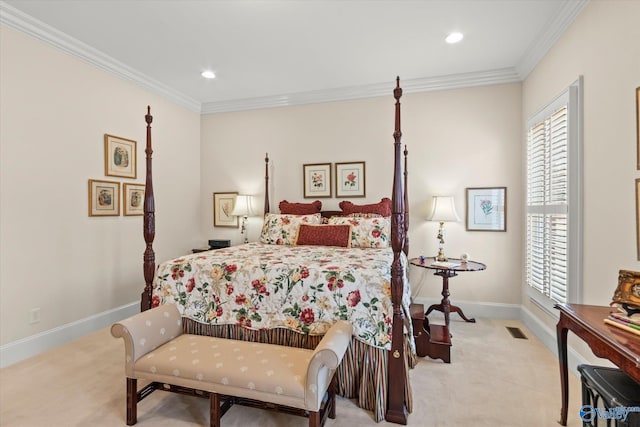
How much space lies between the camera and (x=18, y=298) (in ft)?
8.52

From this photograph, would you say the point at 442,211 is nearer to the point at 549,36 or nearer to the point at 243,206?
the point at 549,36

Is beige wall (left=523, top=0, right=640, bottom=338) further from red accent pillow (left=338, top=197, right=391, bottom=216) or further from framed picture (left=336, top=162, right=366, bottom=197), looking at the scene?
framed picture (left=336, top=162, right=366, bottom=197)

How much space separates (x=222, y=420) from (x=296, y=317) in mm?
749

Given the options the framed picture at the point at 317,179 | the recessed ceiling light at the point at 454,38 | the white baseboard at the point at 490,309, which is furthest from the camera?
the framed picture at the point at 317,179

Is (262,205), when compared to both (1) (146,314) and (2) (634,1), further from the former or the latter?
(2) (634,1)

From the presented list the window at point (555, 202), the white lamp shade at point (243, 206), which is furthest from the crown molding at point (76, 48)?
the window at point (555, 202)

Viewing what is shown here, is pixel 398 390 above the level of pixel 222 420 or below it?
above

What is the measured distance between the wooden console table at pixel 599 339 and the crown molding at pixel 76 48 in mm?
4415

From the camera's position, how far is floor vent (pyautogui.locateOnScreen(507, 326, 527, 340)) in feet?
10.2

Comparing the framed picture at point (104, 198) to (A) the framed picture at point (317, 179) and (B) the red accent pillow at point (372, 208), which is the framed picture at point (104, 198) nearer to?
(A) the framed picture at point (317, 179)

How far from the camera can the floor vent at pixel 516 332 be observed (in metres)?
3.10

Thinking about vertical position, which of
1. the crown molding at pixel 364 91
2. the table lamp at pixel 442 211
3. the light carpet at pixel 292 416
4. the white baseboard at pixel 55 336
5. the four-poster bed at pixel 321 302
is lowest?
the light carpet at pixel 292 416

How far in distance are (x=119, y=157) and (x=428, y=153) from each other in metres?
3.64

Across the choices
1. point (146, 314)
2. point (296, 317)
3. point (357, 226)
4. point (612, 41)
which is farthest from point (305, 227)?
point (612, 41)
